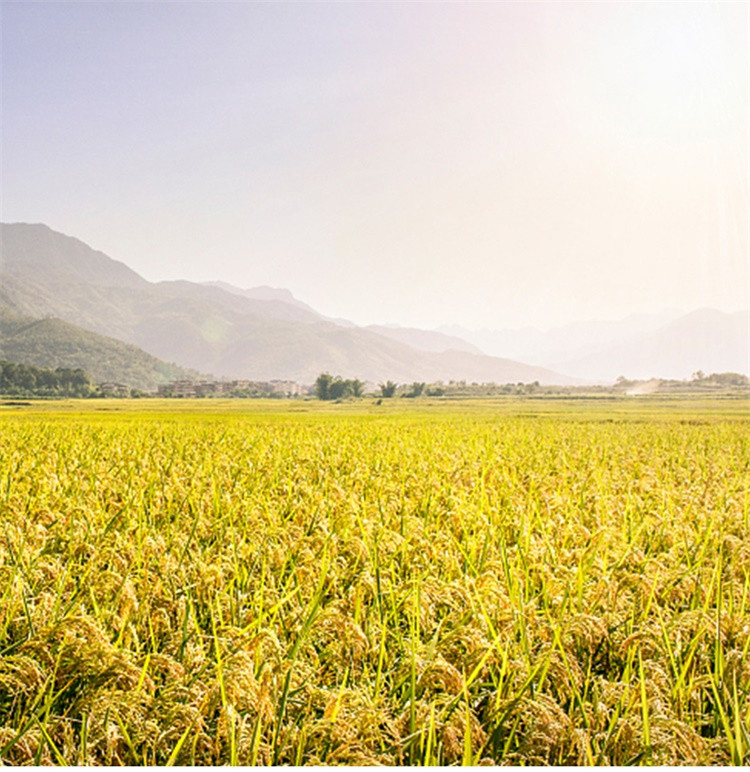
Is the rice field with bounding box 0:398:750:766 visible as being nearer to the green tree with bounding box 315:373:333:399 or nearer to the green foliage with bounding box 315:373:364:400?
the green foliage with bounding box 315:373:364:400

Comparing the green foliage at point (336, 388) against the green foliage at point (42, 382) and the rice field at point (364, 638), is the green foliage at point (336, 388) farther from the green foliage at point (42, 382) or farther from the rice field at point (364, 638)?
the rice field at point (364, 638)

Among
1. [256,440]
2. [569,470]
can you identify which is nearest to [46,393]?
[256,440]

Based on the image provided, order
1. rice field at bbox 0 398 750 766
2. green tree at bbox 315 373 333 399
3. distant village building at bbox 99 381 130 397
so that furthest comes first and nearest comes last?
distant village building at bbox 99 381 130 397, green tree at bbox 315 373 333 399, rice field at bbox 0 398 750 766

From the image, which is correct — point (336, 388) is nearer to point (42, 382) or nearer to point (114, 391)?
point (114, 391)

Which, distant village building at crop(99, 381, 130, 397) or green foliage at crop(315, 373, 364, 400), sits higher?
green foliage at crop(315, 373, 364, 400)

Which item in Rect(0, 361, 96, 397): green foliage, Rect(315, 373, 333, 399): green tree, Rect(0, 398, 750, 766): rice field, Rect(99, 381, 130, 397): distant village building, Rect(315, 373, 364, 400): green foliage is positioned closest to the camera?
Rect(0, 398, 750, 766): rice field

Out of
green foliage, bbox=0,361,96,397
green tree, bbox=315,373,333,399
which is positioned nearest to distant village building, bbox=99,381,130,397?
green foliage, bbox=0,361,96,397

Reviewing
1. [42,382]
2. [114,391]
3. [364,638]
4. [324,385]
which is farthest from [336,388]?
[364,638]

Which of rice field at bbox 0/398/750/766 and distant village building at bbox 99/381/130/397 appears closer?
rice field at bbox 0/398/750/766

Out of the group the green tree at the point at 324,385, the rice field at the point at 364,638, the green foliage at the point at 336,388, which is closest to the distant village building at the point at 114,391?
the green tree at the point at 324,385

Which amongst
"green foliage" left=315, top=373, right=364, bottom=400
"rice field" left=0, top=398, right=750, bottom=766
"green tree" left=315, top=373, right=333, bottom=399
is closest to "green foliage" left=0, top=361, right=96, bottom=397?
"green tree" left=315, top=373, right=333, bottom=399

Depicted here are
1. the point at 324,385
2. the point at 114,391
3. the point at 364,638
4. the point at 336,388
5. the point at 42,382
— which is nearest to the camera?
the point at 364,638

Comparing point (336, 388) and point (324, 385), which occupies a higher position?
point (324, 385)

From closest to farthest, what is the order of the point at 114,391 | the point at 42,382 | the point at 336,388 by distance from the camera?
the point at 336,388
the point at 42,382
the point at 114,391
